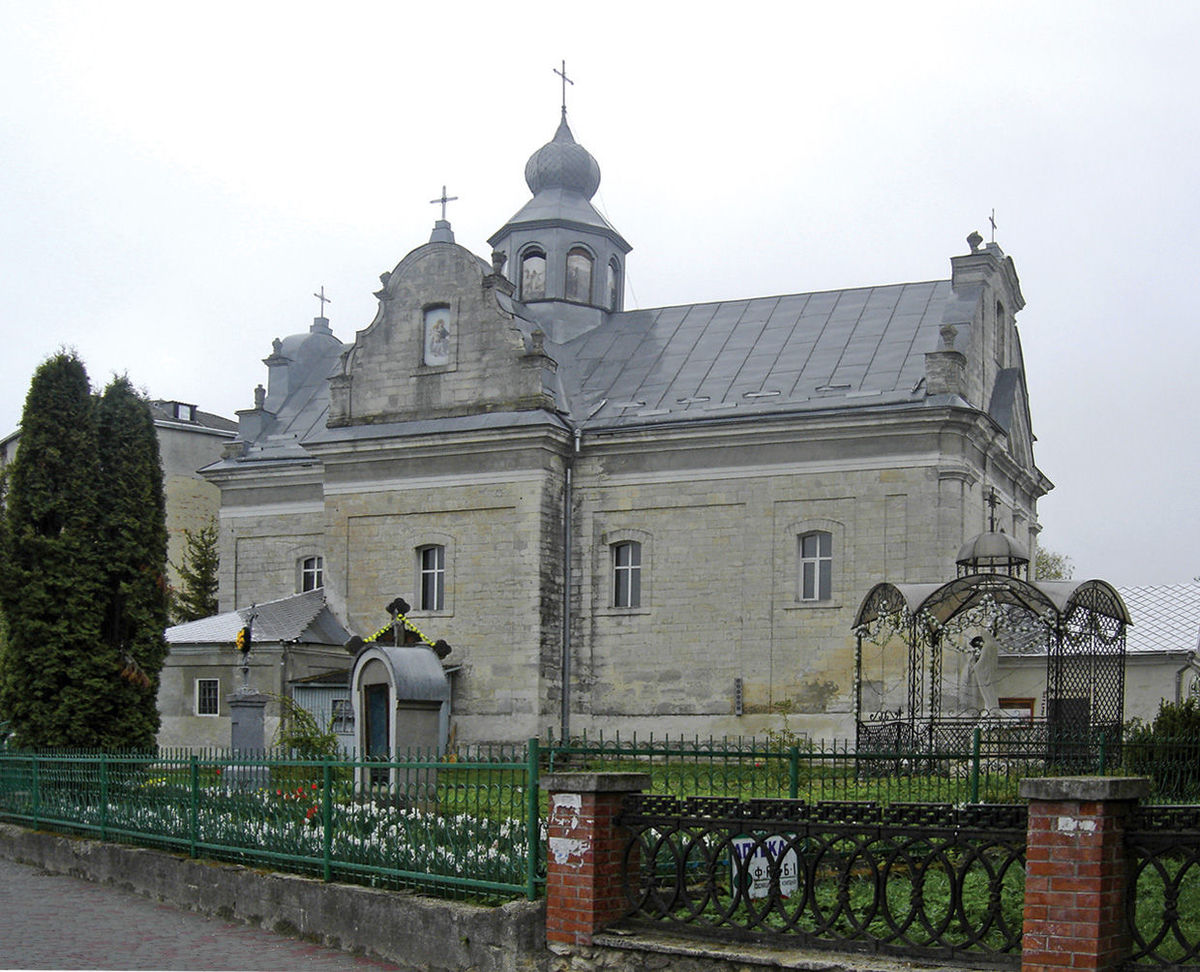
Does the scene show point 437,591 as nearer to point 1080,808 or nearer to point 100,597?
point 100,597

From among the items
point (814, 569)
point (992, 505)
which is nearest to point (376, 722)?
point (814, 569)

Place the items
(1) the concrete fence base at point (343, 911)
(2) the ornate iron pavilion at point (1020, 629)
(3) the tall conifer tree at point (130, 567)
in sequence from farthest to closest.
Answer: (3) the tall conifer tree at point (130, 567) < (2) the ornate iron pavilion at point (1020, 629) < (1) the concrete fence base at point (343, 911)

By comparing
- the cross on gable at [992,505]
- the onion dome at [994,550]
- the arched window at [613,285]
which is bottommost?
the onion dome at [994,550]

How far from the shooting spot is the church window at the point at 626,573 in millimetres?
26469

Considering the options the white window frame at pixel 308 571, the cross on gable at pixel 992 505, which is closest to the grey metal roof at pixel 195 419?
the white window frame at pixel 308 571

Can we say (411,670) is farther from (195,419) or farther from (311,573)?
(195,419)

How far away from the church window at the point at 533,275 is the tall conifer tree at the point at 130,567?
46.6ft

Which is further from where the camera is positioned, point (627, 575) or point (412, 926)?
point (627, 575)

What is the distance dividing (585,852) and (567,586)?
18152 mm

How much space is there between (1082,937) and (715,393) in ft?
67.2

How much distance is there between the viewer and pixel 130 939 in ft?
34.8

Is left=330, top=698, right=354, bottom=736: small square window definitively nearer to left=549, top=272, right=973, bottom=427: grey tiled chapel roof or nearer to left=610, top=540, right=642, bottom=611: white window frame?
left=610, top=540, right=642, bottom=611: white window frame

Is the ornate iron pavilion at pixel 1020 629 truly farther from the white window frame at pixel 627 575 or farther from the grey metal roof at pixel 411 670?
the white window frame at pixel 627 575

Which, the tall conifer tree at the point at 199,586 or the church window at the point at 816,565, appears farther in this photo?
the tall conifer tree at the point at 199,586
